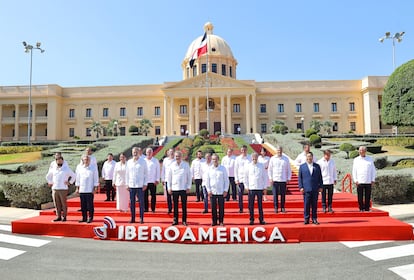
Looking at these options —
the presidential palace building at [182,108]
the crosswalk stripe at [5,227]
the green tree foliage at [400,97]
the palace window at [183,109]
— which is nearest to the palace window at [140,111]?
the presidential palace building at [182,108]

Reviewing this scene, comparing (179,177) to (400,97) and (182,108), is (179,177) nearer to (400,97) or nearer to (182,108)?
(400,97)

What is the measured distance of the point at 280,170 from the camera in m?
9.38

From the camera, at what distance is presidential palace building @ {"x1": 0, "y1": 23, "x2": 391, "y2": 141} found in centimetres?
5247

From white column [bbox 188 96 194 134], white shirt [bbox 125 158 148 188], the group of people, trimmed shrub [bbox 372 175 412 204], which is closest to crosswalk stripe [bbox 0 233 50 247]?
the group of people

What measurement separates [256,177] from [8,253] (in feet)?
18.6

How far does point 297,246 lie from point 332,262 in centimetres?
122

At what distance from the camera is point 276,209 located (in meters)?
9.25

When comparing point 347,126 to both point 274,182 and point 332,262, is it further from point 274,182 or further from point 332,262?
point 332,262

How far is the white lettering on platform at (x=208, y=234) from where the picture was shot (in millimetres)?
7305

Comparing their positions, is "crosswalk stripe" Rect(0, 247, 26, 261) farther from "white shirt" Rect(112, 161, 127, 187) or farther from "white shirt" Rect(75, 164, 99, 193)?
"white shirt" Rect(112, 161, 127, 187)

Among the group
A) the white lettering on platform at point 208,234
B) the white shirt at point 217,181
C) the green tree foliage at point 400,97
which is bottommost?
the white lettering on platform at point 208,234

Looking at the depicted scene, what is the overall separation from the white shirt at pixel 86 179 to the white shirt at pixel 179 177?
2092 millimetres

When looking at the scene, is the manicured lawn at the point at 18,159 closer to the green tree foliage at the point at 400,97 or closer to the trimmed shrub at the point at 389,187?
the trimmed shrub at the point at 389,187

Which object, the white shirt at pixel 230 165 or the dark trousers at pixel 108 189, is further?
the dark trousers at pixel 108 189
